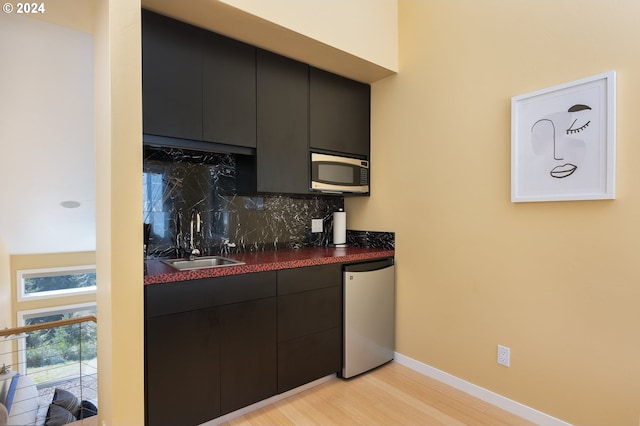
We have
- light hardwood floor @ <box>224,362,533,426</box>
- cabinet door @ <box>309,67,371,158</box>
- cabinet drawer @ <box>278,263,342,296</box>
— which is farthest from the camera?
cabinet door @ <box>309,67,371,158</box>

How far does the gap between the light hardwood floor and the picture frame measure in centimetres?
136

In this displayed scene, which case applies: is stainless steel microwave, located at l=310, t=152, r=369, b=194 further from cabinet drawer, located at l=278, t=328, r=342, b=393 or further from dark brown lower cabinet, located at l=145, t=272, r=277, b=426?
cabinet drawer, located at l=278, t=328, r=342, b=393

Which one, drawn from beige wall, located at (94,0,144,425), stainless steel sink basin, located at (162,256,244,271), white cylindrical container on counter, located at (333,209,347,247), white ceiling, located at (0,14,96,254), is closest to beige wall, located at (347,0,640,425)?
white cylindrical container on counter, located at (333,209,347,247)

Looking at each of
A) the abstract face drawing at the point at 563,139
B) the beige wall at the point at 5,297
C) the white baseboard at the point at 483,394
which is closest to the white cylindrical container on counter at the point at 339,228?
the white baseboard at the point at 483,394

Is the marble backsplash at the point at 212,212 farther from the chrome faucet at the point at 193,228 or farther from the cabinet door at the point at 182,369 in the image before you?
the cabinet door at the point at 182,369

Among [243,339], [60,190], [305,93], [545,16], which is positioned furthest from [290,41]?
[60,190]

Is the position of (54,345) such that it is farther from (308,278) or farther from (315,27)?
(315,27)

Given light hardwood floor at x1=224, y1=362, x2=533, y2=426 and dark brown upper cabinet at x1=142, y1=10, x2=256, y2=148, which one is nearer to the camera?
dark brown upper cabinet at x1=142, y1=10, x2=256, y2=148

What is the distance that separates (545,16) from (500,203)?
110cm

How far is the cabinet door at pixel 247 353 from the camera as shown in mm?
1841

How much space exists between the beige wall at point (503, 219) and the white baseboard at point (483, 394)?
0.04m

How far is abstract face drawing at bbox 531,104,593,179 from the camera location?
5.54 ft

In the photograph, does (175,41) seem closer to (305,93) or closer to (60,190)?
(305,93)

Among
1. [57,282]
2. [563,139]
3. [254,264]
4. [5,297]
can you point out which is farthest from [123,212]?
[57,282]
